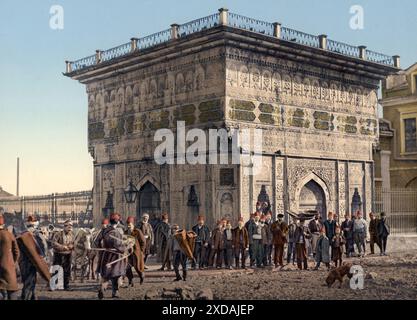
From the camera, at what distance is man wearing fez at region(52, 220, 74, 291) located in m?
12.5

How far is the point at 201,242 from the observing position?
15.7 metres

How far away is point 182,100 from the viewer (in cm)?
1958

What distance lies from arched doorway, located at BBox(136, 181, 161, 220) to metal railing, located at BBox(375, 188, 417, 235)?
348 inches

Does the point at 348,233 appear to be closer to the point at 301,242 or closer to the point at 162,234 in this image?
the point at 301,242

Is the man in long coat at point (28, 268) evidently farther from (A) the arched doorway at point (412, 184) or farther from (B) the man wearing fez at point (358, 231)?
Answer: (A) the arched doorway at point (412, 184)

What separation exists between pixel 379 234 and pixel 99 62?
11222mm

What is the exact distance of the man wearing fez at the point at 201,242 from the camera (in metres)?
15.7

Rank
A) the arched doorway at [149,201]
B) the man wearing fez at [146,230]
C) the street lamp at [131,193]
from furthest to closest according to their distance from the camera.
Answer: the street lamp at [131,193] < the arched doorway at [149,201] < the man wearing fez at [146,230]

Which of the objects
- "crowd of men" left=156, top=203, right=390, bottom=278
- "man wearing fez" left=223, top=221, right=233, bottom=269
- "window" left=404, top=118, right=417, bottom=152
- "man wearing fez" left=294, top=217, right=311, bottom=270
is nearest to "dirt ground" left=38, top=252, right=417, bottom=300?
"man wearing fez" left=294, top=217, right=311, bottom=270

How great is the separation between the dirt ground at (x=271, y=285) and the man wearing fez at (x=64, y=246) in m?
0.44

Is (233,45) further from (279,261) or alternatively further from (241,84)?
(279,261)

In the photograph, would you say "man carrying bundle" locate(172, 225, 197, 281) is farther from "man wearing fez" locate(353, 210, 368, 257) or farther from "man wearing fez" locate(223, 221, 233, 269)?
"man wearing fez" locate(353, 210, 368, 257)

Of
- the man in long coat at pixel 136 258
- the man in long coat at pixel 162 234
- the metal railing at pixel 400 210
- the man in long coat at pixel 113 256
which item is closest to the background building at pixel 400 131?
the metal railing at pixel 400 210
